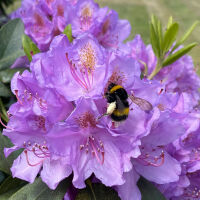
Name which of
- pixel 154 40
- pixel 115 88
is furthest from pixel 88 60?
pixel 154 40

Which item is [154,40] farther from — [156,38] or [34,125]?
[34,125]

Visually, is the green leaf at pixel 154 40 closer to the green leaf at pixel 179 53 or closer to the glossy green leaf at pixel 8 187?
the green leaf at pixel 179 53

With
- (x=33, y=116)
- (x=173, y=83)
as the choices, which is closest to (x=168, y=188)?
(x=33, y=116)

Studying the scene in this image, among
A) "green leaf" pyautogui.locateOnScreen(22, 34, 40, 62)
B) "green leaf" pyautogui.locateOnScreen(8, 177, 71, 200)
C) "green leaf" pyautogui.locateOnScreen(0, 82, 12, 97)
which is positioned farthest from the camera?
"green leaf" pyautogui.locateOnScreen(0, 82, 12, 97)

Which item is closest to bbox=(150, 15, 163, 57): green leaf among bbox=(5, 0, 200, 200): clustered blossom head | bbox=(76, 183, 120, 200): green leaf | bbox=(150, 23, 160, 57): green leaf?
bbox=(150, 23, 160, 57): green leaf

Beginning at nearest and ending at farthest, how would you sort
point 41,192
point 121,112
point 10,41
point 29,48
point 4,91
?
1. point 121,112
2. point 41,192
3. point 29,48
4. point 4,91
5. point 10,41

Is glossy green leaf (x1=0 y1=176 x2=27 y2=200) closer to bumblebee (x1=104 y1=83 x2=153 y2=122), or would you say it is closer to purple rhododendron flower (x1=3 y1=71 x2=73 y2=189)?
purple rhododendron flower (x1=3 y1=71 x2=73 y2=189)
